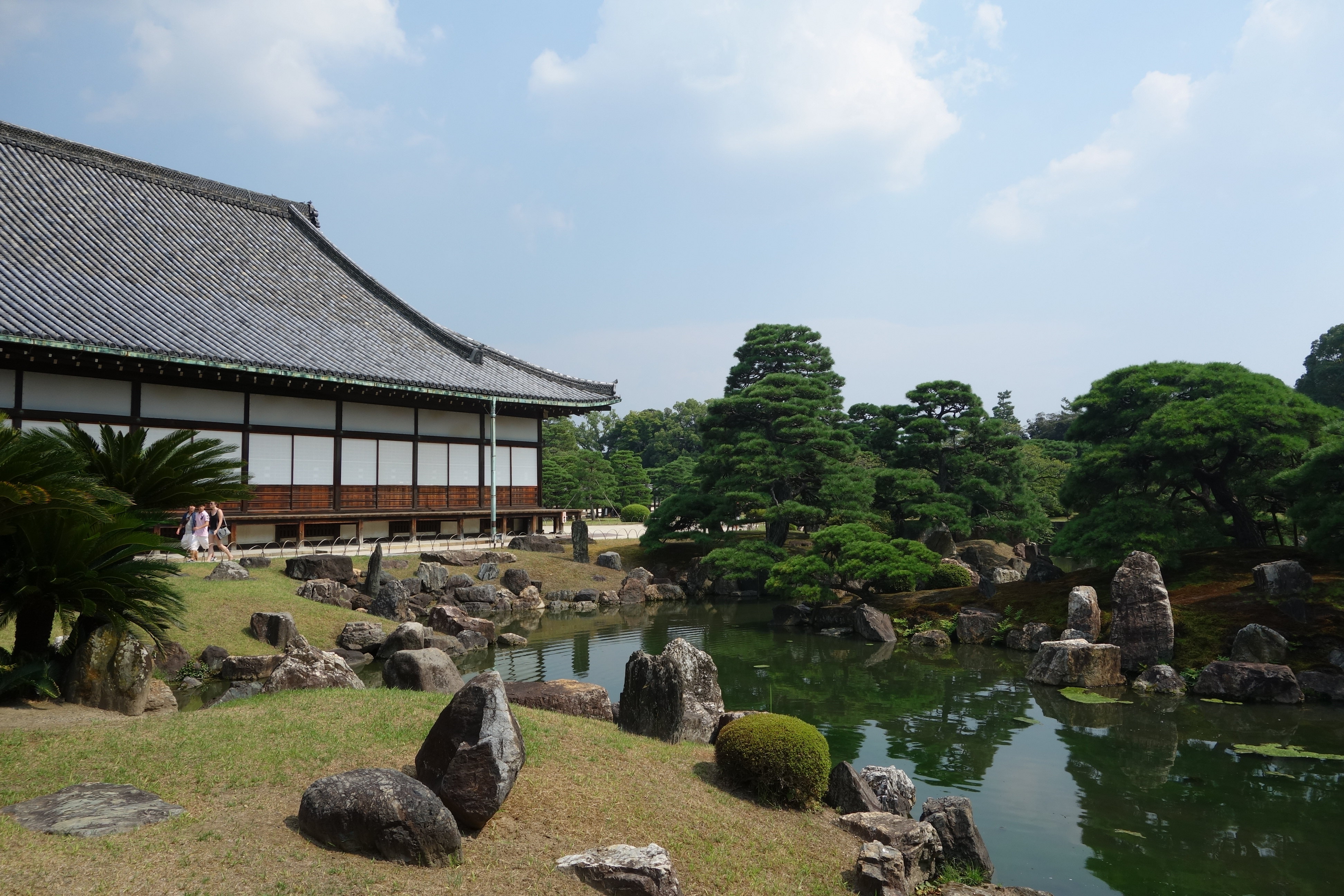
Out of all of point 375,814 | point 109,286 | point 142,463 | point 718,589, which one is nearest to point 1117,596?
point 718,589

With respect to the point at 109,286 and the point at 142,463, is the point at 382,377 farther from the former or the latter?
the point at 142,463

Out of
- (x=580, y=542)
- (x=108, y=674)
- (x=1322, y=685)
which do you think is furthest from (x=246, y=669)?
(x=1322, y=685)

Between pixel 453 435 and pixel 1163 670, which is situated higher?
pixel 453 435

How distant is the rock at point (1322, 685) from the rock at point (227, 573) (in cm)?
2030

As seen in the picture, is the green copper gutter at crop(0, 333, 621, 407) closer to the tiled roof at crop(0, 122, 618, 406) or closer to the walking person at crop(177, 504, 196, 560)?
the tiled roof at crop(0, 122, 618, 406)

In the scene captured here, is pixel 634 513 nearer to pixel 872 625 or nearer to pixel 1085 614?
pixel 872 625

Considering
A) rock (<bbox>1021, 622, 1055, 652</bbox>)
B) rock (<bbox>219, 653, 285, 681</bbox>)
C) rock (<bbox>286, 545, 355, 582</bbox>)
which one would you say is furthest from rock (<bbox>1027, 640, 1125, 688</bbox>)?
rock (<bbox>286, 545, 355, 582</bbox>)

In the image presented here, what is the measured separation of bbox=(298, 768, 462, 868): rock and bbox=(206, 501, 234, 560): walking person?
590 inches

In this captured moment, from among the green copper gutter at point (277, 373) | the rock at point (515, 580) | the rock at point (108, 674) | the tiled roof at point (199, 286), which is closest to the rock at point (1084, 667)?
the rock at point (515, 580)

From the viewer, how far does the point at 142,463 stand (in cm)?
933

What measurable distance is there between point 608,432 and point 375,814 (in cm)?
7317

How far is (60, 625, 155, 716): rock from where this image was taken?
28.9 ft

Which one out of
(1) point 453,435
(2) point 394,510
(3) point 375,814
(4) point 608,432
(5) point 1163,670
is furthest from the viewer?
(4) point 608,432

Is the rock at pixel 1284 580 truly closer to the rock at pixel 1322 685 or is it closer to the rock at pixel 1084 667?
the rock at pixel 1322 685
